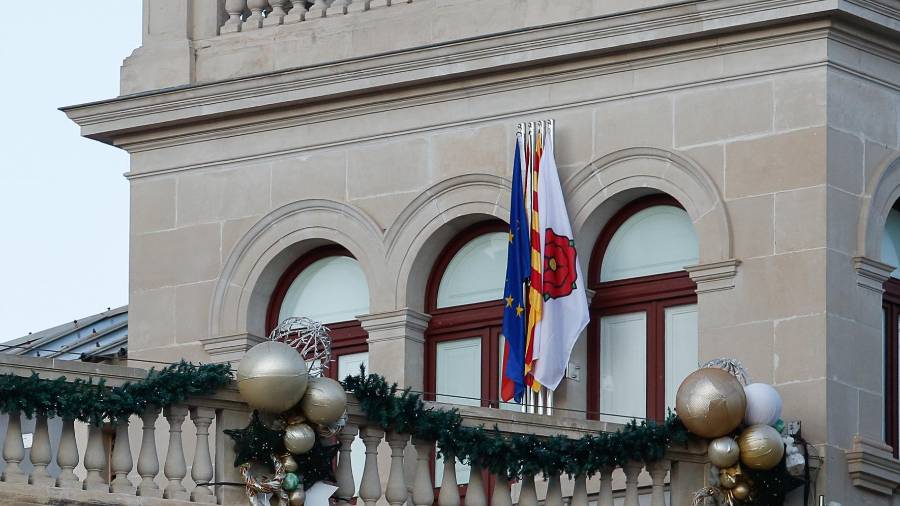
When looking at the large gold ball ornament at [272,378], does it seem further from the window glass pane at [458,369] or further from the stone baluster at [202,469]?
the window glass pane at [458,369]

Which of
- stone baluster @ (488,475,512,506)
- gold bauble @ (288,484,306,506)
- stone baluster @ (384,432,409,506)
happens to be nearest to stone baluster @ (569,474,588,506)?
stone baluster @ (488,475,512,506)

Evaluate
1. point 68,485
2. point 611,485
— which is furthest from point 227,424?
point 611,485

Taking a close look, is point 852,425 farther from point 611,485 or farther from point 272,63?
point 272,63

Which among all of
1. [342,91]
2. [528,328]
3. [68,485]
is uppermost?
[342,91]

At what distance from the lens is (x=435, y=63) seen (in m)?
30.8

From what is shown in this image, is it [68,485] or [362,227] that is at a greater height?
[362,227]

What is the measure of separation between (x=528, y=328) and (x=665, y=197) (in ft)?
5.46

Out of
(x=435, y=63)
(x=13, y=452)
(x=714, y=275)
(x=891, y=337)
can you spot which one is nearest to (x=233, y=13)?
(x=435, y=63)

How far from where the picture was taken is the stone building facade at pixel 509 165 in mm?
28875

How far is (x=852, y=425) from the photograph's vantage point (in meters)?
28.5

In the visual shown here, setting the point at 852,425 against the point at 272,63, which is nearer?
the point at 852,425

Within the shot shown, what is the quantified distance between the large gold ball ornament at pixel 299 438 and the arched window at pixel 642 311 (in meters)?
5.05

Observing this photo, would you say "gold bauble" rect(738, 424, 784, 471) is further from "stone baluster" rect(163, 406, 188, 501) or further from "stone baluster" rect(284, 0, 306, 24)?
"stone baluster" rect(284, 0, 306, 24)

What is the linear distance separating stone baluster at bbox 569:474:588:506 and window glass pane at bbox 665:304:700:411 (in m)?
2.80
